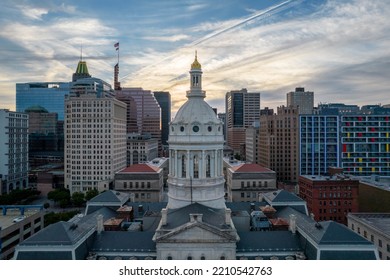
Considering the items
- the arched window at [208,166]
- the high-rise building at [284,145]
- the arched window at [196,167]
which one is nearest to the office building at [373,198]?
the arched window at [208,166]

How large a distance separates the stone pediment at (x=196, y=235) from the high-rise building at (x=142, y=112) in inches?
3760

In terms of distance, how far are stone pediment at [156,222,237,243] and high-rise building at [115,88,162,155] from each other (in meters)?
95.5

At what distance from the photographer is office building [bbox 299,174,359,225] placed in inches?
1409

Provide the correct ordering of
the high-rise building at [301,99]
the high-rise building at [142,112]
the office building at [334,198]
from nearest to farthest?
the office building at [334,198], the high-rise building at [142,112], the high-rise building at [301,99]

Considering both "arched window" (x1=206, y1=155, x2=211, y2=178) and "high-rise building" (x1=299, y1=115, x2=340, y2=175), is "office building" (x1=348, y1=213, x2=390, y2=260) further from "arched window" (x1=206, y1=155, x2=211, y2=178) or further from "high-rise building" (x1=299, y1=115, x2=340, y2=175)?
"high-rise building" (x1=299, y1=115, x2=340, y2=175)

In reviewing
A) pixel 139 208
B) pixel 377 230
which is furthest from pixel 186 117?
pixel 377 230

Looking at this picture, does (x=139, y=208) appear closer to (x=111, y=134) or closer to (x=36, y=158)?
(x=111, y=134)

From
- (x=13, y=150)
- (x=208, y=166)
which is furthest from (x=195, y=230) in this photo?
(x=13, y=150)

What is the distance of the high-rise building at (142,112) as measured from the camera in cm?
11441

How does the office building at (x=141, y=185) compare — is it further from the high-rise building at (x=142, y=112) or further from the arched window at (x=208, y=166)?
the high-rise building at (x=142, y=112)

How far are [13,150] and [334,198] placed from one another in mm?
49976

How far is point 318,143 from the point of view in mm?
62188

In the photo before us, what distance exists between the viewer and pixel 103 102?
57.2m

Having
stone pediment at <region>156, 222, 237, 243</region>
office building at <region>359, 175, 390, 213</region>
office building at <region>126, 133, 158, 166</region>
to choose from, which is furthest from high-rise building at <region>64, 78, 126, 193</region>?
stone pediment at <region>156, 222, 237, 243</region>
